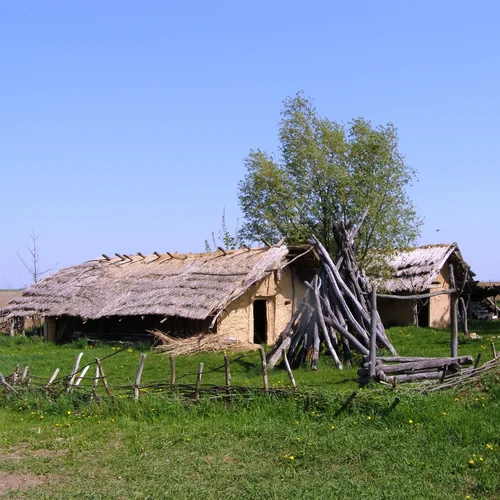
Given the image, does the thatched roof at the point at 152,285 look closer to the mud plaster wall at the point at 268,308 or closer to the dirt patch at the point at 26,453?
the mud plaster wall at the point at 268,308

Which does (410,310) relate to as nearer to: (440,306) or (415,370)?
(440,306)

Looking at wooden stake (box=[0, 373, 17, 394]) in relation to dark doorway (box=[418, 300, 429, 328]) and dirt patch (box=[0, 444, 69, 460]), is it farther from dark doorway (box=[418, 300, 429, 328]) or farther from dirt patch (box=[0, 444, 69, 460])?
dark doorway (box=[418, 300, 429, 328])

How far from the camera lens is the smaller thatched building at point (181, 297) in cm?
2003

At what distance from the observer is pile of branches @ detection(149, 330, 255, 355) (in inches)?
730

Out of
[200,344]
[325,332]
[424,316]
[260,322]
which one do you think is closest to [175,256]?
[260,322]

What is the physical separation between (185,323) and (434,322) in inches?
414

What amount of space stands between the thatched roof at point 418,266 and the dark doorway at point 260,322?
490 centimetres

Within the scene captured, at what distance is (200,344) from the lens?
18719 mm

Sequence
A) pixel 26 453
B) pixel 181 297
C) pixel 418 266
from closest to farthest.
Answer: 1. pixel 26 453
2. pixel 181 297
3. pixel 418 266

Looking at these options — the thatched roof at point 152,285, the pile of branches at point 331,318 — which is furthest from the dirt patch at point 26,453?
the thatched roof at point 152,285

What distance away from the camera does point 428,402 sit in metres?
9.30

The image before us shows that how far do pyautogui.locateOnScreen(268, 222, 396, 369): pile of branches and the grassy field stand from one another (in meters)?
3.17

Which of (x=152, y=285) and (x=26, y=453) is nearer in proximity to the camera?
(x=26, y=453)

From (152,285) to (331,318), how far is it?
899cm
